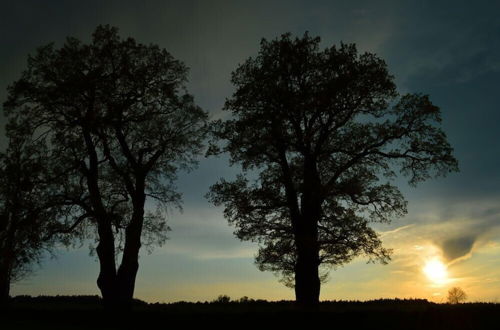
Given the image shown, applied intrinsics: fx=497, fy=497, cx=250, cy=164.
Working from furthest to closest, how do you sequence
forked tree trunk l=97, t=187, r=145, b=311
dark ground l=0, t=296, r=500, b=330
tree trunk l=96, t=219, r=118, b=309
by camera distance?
tree trunk l=96, t=219, r=118, b=309 → forked tree trunk l=97, t=187, r=145, b=311 → dark ground l=0, t=296, r=500, b=330

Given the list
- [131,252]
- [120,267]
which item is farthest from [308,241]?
[120,267]

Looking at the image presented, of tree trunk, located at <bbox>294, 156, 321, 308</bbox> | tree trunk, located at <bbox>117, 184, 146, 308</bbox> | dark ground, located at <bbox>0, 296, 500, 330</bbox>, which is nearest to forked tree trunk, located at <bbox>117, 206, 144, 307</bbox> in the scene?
tree trunk, located at <bbox>117, 184, 146, 308</bbox>

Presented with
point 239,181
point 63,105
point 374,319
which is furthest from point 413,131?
point 63,105

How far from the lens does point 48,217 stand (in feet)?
103

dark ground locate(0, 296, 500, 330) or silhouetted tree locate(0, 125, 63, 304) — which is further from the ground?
silhouetted tree locate(0, 125, 63, 304)

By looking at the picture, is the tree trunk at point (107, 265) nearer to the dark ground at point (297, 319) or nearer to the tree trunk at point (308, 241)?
the dark ground at point (297, 319)

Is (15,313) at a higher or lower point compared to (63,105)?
lower

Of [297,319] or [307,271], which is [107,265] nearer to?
[307,271]

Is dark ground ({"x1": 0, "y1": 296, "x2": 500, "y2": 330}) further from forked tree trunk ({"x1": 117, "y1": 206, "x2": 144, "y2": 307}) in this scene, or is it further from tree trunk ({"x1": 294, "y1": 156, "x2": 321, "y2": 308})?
tree trunk ({"x1": 294, "y1": 156, "x2": 321, "y2": 308})

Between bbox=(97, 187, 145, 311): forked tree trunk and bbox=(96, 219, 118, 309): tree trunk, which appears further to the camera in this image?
bbox=(96, 219, 118, 309): tree trunk

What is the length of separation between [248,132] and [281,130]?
1.97m

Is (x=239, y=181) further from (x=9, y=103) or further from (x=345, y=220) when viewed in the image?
(x=9, y=103)

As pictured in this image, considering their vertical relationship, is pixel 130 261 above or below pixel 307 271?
above

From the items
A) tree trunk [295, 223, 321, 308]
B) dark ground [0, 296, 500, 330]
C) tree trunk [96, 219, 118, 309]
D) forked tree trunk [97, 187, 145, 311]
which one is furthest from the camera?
tree trunk [96, 219, 118, 309]
